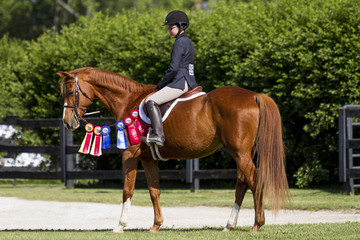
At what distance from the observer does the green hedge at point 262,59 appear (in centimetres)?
1191

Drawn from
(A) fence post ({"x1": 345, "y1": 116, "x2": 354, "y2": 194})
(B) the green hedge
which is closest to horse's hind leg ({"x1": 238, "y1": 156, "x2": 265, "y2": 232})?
(A) fence post ({"x1": 345, "y1": 116, "x2": 354, "y2": 194})

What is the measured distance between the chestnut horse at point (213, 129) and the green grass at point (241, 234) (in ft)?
0.80

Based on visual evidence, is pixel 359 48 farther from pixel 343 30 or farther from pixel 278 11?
pixel 278 11

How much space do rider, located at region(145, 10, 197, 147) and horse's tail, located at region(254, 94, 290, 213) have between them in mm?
1020

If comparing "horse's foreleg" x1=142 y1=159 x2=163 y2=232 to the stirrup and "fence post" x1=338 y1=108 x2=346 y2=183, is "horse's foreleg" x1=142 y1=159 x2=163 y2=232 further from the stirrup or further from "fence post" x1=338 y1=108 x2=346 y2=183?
"fence post" x1=338 y1=108 x2=346 y2=183

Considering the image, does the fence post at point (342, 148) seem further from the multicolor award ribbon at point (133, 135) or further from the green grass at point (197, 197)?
the multicolor award ribbon at point (133, 135)

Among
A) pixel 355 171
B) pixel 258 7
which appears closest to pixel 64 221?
pixel 355 171

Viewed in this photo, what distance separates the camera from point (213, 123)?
711 centimetres

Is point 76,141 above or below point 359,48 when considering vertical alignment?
below

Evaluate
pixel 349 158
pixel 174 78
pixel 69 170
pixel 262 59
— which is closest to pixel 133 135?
pixel 174 78

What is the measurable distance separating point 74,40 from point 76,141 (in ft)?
9.29

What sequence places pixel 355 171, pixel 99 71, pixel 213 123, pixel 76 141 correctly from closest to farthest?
pixel 213 123 < pixel 99 71 < pixel 355 171 < pixel 76 141

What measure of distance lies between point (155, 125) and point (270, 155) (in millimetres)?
1445

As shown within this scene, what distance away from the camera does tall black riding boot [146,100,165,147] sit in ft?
23.3
